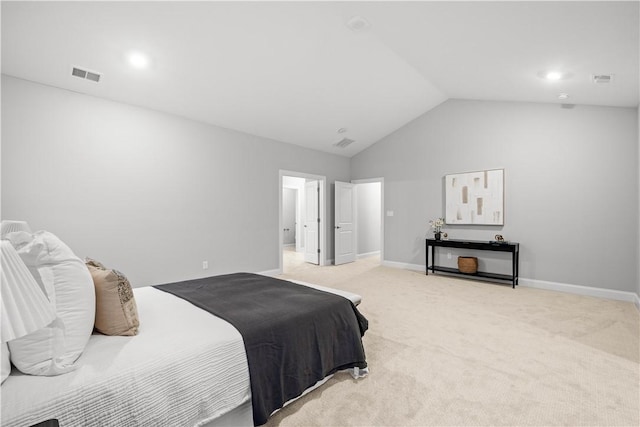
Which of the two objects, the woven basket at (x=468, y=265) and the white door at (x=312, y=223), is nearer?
the woven basket at (x=468, y=265)

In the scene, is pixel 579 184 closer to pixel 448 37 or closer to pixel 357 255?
pixel 448 37

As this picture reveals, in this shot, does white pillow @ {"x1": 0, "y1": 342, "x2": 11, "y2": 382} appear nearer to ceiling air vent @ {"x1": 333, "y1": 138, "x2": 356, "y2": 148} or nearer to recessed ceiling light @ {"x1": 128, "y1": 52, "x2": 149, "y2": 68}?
recessed ceiling light @ {"x1": 128, "y1": 52, "x2": 149, "y2": 68}

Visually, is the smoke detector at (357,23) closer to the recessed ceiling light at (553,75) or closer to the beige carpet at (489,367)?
the recessed ceiling light at (553,75)

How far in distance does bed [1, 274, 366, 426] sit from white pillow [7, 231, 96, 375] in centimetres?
6

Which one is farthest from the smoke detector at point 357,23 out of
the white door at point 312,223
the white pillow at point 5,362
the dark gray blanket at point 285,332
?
the white door at point 312,223

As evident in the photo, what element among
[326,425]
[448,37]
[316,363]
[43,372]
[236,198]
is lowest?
[326,425]

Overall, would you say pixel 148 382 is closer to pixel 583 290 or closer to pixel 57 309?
pixel 57 309

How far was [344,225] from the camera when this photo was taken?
7.10 metres

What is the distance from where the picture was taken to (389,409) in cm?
184

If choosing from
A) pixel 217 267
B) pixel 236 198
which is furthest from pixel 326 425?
pixel 236 198

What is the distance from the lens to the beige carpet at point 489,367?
1796 millimetres

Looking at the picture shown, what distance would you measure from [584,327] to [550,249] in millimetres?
1860

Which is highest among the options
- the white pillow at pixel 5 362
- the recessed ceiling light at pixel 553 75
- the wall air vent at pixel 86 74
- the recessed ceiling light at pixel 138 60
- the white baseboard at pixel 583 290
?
the recessed ceiling light at pixel 553 75

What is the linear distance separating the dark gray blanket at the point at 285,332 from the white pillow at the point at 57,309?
0.70 m
